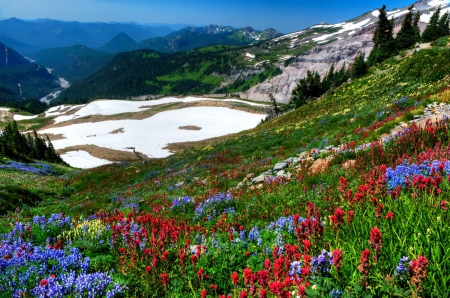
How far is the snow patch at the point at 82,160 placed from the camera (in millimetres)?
52084

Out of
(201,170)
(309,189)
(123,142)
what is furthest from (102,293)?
(123,142)

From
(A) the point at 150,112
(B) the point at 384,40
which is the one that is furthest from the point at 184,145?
(B) the point at 384,40

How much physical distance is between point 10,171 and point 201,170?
81.4 ft

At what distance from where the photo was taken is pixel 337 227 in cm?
337

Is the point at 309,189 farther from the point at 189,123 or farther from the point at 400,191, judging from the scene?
the point at 189,123

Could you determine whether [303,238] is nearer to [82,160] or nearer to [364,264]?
[364,264]

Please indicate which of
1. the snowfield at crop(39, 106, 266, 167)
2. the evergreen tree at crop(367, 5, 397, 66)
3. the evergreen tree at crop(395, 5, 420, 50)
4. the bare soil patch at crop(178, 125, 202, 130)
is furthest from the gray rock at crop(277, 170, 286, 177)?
the bare soil patch at crop(178, 125, 202, 130)

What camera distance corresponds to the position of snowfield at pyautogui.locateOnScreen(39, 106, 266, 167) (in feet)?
212

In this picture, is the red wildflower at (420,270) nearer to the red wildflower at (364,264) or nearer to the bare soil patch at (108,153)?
the red wildflower at (364,264)

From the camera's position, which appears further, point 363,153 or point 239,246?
point 363,153

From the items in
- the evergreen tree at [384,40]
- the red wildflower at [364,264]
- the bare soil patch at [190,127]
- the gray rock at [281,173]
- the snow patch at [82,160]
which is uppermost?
the evergreen tree at [384,40]

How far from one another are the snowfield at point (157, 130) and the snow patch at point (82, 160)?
28 cm

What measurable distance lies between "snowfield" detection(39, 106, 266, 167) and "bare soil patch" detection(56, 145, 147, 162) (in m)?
2.07

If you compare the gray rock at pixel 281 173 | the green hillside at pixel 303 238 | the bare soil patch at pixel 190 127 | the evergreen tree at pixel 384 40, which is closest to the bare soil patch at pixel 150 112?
the bare soil patch at pixel 190 127
